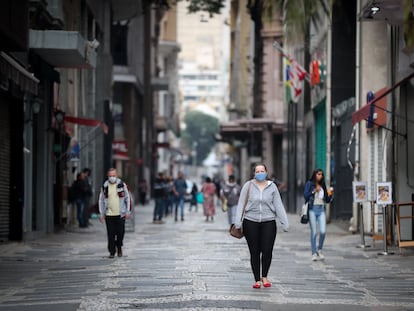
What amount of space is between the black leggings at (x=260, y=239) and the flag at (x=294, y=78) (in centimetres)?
2777

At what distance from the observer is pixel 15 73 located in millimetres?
18688

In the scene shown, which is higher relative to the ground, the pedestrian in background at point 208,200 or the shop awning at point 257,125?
the shop awning at point 257,125

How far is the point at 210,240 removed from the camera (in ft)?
88.7

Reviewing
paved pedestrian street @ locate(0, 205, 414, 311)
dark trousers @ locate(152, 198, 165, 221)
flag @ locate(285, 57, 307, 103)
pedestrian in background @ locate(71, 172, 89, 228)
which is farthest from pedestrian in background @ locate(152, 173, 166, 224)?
paved pedestrian street @ locate(0, 205, 414, 311)

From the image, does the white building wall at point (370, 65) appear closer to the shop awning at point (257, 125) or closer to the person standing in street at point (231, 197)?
the person standing in street at point (231, 197)

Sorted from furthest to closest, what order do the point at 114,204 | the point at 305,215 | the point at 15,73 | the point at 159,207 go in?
the point at 159,207 → the point at 114,204 → the point at 305,215 → the point at 15,73

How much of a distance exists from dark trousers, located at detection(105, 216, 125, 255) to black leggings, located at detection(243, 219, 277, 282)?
236 inches

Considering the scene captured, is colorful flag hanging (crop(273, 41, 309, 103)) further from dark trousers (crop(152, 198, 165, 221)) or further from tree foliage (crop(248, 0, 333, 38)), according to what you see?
tree foliage (crop(248, 0, 333, 38))

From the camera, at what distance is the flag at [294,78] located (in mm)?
42850

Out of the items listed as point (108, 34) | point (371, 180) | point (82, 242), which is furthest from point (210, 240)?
point (108, 34)

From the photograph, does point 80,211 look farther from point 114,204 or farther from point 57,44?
point 114,204

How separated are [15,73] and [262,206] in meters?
5.66

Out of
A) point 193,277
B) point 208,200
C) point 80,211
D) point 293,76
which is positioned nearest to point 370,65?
point 80,211

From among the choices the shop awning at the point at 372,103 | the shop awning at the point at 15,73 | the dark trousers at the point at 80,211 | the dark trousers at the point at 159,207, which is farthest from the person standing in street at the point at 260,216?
the dark trousers at the point at 159,207
